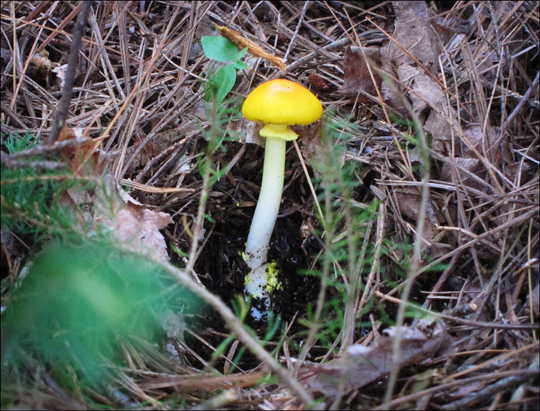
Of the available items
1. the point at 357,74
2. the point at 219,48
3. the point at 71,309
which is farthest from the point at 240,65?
the point at 71,309

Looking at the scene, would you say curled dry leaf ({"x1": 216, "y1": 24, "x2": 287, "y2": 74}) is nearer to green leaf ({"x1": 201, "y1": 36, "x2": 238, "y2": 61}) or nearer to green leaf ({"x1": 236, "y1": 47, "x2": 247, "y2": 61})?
green leaf ({"x1": 201, "y1": 36, "x2": 238, "y2": 61})

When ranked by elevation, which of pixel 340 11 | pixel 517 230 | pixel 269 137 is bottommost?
pixel 517 230

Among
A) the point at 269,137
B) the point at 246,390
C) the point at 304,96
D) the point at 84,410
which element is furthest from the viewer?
the point at 269,137

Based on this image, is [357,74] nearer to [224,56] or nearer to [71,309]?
[224,56]

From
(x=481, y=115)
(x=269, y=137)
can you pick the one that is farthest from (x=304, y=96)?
(x=481, y=115)

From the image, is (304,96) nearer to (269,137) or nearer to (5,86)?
(269,137)

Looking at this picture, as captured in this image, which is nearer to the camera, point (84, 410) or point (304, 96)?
point (84, 410)

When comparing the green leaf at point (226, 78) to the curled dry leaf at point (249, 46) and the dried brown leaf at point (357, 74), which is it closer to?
the curled dry leaf at point (249, 46)
